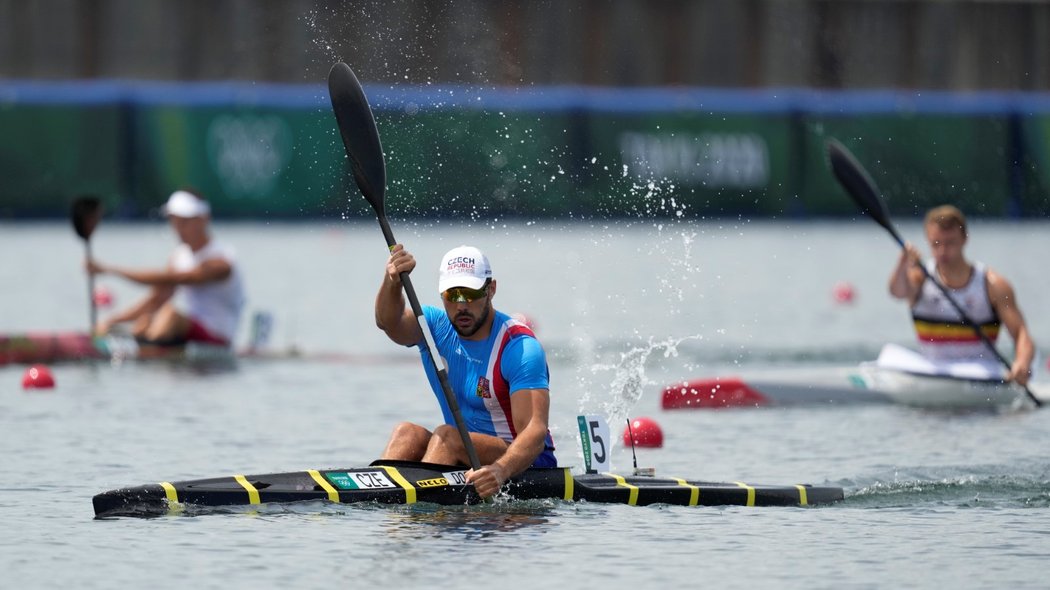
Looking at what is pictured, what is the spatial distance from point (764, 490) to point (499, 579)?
8.23 ft

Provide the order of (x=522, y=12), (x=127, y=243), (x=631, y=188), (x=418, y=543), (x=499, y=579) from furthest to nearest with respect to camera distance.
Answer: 1. (x=522, y=12)
2. (x=631, y=188)
3. (x=127, y=243)
4. (x=418, y=543)
5. (x=499, y=579)

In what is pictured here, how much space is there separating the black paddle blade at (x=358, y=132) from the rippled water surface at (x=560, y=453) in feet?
6.46

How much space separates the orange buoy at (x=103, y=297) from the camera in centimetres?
2153

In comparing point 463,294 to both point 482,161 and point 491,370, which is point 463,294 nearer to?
point 491,370

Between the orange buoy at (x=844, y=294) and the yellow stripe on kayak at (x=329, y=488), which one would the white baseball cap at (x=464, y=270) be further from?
the orange buoy at (x=844, y=294)

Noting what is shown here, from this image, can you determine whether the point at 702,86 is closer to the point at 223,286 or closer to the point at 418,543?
the point at 223,286

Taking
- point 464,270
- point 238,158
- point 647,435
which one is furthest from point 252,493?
point 238,158

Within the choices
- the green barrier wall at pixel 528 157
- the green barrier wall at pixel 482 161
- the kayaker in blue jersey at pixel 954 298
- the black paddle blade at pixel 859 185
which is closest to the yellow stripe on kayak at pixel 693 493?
the kayaker in blue jersey at pixel 954 298

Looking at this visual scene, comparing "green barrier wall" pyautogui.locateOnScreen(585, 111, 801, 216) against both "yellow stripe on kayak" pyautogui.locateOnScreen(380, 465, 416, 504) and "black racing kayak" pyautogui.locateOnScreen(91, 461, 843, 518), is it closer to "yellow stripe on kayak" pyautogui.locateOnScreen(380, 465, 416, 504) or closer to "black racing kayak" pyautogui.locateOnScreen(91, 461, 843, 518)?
"black racing kayak" pyautogui.locateOnScreen(91, 461, 843, 518)

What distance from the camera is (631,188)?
34250 millimetres

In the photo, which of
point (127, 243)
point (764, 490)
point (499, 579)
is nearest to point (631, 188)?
point (127, 243)

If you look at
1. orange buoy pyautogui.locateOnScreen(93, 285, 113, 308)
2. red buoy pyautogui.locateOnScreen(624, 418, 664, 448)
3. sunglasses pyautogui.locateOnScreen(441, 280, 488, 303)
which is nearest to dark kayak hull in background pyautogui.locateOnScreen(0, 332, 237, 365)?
orange buoy pyautogui.locateOnScreen(93, 285, 113, 308)

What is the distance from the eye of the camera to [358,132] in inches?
419

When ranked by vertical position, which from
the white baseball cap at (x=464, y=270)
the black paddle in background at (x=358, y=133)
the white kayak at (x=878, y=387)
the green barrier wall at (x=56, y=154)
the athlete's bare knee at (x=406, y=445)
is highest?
the green barrier wall at (x=56, y=154)
